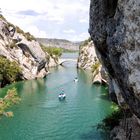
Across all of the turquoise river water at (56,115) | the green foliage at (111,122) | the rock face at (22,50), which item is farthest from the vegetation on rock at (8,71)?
the green foliage at (111,122)

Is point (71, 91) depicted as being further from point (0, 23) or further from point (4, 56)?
point (0, 23)

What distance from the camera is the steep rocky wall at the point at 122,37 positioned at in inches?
989

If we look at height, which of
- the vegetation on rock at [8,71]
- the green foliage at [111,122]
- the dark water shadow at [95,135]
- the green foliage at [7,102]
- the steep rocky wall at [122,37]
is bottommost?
the dark water shadow at [95,135]

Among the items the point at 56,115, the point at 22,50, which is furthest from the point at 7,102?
the point at 22,50

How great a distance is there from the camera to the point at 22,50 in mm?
118188

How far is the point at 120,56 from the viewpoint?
1076 inches

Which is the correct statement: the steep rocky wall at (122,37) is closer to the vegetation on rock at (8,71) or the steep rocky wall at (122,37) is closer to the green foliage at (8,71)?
the vegetation on rock at (8,71)

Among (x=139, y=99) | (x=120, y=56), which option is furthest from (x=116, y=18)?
(x=139, y=99)

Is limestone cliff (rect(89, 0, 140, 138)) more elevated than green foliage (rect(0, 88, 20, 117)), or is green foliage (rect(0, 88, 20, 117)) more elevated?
→ limestone cliff (rect(89, 0, 140, 138))

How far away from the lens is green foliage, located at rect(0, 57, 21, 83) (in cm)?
9812

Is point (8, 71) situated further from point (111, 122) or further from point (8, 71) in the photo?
point (111, 122)

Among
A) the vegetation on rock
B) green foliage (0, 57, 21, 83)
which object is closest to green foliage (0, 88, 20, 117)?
the vegetation on rock

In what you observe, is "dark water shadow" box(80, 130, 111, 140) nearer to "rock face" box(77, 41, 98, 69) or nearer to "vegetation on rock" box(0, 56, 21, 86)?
"vegetation on rock" box(0, 56, 21, 86)

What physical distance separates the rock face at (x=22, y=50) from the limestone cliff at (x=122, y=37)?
260 ft
